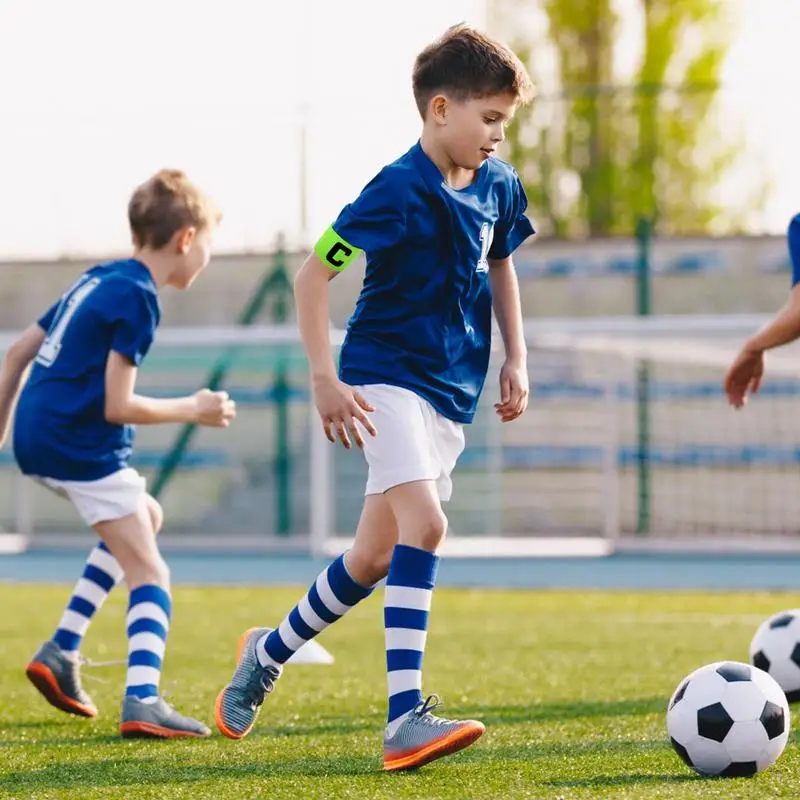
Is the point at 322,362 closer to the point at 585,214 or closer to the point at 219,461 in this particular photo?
the point at 219,461

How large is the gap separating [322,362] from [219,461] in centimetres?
1163

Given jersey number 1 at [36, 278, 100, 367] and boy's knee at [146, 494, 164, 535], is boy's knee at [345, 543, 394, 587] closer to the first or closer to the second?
boy's knee at [146, 494, 164, 535]

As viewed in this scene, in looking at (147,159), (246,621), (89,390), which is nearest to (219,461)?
(147,159)

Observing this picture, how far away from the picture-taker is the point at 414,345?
11.6ft

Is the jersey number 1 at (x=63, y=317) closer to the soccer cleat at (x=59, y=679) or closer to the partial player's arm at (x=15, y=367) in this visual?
the partial player's arm at (x=15, y=367)

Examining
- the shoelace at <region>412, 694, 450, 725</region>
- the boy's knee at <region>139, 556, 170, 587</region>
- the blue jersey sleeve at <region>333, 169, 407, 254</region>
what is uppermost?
the blue jersey sleeve at <region>333, 169, 407, 254</region>

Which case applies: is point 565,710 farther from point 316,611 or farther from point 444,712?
point 316,611

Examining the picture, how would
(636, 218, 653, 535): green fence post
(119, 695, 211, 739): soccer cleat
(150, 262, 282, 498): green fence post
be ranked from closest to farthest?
A: (119, 695, 211, 739): soccer cleat
(636, 218, 653, 535): green fence post
(150, 262, 282, 498): green fence post

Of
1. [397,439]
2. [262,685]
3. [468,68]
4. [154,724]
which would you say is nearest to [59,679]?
[154,724]

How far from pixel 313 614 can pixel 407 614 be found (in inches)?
14.5

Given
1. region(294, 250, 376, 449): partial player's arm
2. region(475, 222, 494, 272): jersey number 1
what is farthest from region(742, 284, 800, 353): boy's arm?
region(294, 250, 376, 449): partial player's arm

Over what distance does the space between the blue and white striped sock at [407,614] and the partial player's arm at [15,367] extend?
1.32 meters

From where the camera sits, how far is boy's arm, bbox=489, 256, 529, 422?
12.4 ft

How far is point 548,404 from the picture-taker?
1509cm
